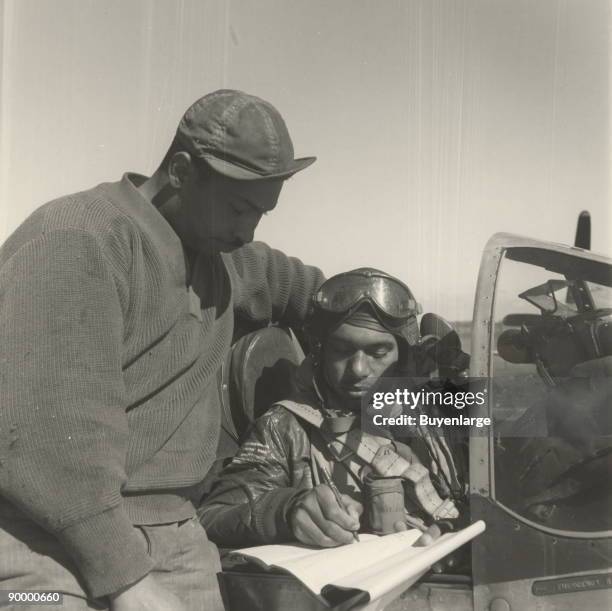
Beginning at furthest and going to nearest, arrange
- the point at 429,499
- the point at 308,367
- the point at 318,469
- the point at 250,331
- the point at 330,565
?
1. the point at 250,331
2. the point at 308,367
3. the point at 318,469
4. the point at 429,499
5. the point at 330,565

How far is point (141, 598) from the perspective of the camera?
1494 millimetres

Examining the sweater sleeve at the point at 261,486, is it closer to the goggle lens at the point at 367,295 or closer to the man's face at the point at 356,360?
the man's face at the point at 356,360

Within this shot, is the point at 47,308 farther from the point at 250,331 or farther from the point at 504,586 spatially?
the point at 250,331

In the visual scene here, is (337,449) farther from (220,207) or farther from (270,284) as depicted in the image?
(220,207)

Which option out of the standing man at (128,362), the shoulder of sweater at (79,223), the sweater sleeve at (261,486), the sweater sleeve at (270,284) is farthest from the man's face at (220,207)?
the sweater sleeve at (261,486)

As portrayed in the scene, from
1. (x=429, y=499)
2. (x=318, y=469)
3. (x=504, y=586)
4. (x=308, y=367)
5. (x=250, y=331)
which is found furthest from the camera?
(x=250, y=331)

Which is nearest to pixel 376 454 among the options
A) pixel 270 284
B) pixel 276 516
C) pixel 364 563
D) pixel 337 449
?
pixel 337 449

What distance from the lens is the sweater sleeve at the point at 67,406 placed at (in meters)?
1.39

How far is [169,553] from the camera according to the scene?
1.78m

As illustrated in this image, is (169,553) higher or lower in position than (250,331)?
lower

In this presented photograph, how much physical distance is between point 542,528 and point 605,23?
1.44 meters

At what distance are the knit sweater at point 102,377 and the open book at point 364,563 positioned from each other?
0.27 meters

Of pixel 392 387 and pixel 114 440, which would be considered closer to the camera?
pixel 114 440

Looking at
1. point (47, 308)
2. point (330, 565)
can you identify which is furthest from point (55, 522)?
point (330, 565)
